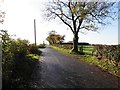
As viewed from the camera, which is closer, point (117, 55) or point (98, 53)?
point (117, 55)

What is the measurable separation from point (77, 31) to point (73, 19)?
211 centimetres

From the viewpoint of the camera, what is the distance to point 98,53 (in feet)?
70.2

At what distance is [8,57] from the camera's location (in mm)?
10578

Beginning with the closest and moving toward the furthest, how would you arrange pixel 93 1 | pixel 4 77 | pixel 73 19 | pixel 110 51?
pixel 4 77 < pixel 110 51 < pixel 93 1 < pixel 73 19

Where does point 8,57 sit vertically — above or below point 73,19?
below

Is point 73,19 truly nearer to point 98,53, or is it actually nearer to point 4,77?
point 98,53

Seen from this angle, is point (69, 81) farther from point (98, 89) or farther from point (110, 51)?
point (110, 51)

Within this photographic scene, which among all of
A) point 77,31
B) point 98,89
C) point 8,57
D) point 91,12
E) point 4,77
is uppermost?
point 91,12

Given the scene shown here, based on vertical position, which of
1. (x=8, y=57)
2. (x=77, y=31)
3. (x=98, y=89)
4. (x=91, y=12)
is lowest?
(x=98, y=89)

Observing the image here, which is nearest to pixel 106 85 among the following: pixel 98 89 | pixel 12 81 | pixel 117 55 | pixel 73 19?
pixel 98 89

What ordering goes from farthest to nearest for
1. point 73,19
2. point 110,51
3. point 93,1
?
point 73,19 < point 93,1 < point 110,51

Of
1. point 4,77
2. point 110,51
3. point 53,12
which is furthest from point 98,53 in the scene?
point 53,12

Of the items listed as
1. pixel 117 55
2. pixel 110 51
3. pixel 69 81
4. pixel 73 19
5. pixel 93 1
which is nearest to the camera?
pixel 69 81

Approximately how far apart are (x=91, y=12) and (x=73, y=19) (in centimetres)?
503
